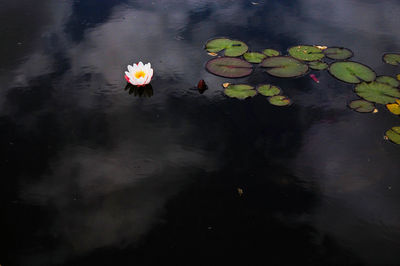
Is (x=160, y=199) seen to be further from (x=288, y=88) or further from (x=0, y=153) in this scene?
(x=288, y=88)

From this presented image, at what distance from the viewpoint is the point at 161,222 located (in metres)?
1.88

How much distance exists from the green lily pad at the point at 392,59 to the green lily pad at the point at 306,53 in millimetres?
598

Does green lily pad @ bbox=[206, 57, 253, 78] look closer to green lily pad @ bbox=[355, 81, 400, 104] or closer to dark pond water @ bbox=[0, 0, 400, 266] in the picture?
dark pond water @ bbox=[0, 0, 400, 266]

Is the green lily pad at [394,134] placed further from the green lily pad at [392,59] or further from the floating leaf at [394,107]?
the green lily pad at [392,59]

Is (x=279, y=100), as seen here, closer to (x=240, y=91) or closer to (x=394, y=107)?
(x=240, y=91)

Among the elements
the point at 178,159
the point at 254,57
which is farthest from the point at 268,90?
the point at 178,159

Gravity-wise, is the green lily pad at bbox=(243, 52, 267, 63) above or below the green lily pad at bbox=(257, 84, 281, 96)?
above

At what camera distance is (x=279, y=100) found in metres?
2.79

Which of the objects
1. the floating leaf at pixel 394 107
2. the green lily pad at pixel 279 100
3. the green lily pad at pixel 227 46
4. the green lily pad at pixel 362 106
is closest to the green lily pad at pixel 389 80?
the floating leaf at pixel 394 107

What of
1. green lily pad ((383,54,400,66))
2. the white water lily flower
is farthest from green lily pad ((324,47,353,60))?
the white water lily flower

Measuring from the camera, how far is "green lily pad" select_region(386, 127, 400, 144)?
245 cm

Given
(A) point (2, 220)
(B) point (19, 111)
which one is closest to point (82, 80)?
(B) point (19, 111)

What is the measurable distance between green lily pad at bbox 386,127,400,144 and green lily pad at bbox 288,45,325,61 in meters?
1.07

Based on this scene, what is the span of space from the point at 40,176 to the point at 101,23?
88.5 inches
